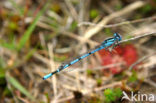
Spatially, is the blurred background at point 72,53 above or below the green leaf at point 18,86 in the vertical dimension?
above

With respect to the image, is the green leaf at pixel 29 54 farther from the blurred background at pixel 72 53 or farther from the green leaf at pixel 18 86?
the green leaf at pixel 18 86

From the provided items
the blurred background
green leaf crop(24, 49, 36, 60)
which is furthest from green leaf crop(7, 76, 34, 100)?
green leaf crop(24, 49, 36, 60)

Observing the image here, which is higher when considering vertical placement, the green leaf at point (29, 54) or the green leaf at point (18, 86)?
the green leaf at point (29, 54)

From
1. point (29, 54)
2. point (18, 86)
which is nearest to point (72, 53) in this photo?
point (29, 54)

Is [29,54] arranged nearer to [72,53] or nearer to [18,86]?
[18,86]

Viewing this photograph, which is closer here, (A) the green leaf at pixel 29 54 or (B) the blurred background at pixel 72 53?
(B) the blurred background at pixel 72 53

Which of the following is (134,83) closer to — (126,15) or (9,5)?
(126,15)

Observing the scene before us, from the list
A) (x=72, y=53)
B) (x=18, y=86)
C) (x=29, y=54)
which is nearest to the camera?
(x=18, y=86)

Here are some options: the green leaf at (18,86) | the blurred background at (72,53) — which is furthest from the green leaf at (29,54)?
the green leaf at (18,86)
